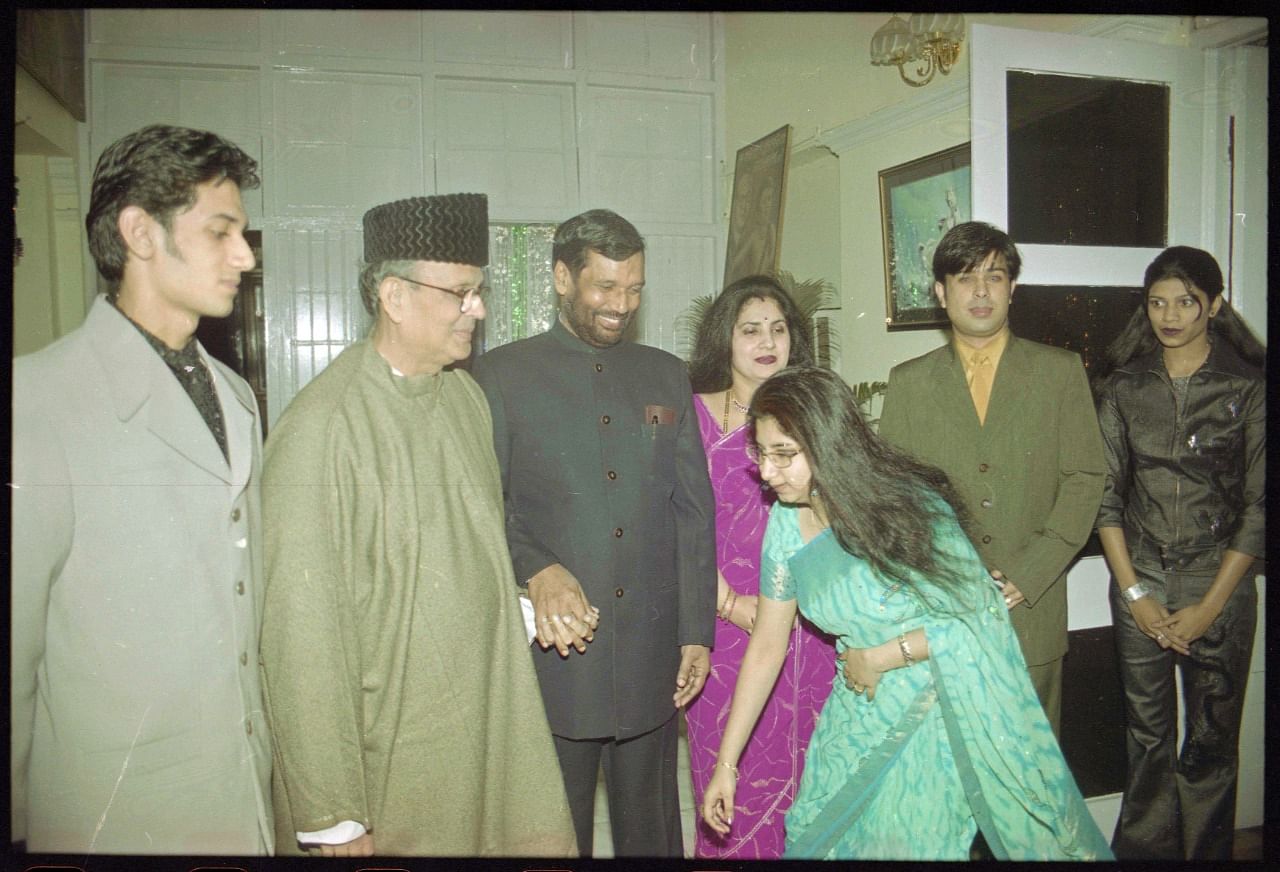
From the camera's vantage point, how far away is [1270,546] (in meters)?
2.31

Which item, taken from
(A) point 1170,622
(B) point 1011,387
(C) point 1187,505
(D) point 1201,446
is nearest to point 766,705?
(B) point 1011,387

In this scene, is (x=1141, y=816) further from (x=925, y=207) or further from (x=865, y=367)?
(x=925, y=207)

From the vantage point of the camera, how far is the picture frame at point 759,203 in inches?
85.9

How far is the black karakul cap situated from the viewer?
6.47 feet

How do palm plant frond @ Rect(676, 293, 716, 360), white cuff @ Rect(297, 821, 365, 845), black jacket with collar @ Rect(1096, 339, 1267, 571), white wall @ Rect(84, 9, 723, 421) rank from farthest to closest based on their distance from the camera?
black jacket with collar @ Rect(1096, 339, 1267, 571) → palm plant frond @ Rect(676, 293, 716, 360) → white wall @ Rect(84, 9, 723, 421) → white cuff @ Rect(297, 821, 365, 845)

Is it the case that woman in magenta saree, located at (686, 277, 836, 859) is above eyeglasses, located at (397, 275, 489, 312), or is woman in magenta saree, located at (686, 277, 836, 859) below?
below

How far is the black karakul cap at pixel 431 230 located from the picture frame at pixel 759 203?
622 mm

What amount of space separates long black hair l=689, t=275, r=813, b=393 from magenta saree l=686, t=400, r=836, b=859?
8 cm

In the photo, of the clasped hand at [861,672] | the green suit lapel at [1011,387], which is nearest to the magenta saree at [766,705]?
the clasped hand at [861,672]

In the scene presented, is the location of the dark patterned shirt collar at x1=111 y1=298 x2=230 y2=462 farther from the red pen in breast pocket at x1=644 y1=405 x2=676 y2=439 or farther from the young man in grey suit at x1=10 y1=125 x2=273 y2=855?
the red pen in breast pocket at x1=644 y1=405 x2=676 y2=439

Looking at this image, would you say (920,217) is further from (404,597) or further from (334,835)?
(334,835)

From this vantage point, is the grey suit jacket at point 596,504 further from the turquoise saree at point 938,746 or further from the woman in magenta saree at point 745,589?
the turquoise saree at point 938,746

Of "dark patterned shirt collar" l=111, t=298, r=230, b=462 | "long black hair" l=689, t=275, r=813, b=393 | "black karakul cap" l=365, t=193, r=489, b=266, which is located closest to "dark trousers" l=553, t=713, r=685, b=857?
"long black hair" l=689, t=275, r=813, b=393

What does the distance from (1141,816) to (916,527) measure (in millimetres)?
1303
